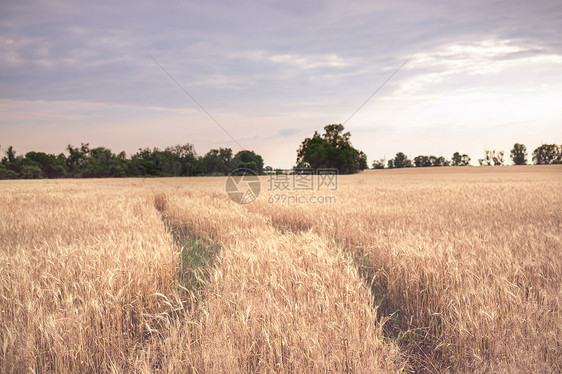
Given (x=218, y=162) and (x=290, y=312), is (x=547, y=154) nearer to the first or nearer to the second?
(x=218, y=162)

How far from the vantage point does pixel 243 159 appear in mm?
75438

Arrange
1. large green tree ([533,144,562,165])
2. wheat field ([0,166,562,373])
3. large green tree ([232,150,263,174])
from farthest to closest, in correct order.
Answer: large green tree ([533,144,562,165]) → large green tree ([232,150,263,174]) → wheat field ([0,166,562,373])

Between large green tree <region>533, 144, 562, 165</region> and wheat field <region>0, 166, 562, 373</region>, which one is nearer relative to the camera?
wheat field <region>0, 166, 562, 373</region>

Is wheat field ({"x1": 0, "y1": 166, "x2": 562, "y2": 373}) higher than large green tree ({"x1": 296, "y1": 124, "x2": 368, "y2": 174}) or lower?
lower

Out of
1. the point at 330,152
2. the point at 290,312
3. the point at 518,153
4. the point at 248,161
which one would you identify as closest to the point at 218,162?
the point at 248,161

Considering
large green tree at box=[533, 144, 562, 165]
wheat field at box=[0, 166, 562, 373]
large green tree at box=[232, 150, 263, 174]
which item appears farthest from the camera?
large green tree at box=[533, 144, 562, 165]

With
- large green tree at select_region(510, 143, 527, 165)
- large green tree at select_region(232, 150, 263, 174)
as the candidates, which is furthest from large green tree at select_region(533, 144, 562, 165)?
large green tree at select_region(232, 150, 263, 174)

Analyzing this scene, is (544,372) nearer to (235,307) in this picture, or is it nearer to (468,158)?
(235,307)

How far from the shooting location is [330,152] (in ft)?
221

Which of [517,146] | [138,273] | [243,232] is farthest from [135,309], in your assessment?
[517,146]

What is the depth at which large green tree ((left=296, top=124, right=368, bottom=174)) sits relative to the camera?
66.9 meters

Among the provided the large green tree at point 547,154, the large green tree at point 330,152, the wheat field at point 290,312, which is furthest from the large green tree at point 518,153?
the wheat field at point 290,312

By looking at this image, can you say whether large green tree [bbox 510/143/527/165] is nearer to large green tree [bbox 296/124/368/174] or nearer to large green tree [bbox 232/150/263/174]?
large green tree [bbox 296/124/368/174]

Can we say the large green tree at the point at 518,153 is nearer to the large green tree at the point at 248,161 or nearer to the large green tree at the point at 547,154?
the large green tree at the point at 547,154
